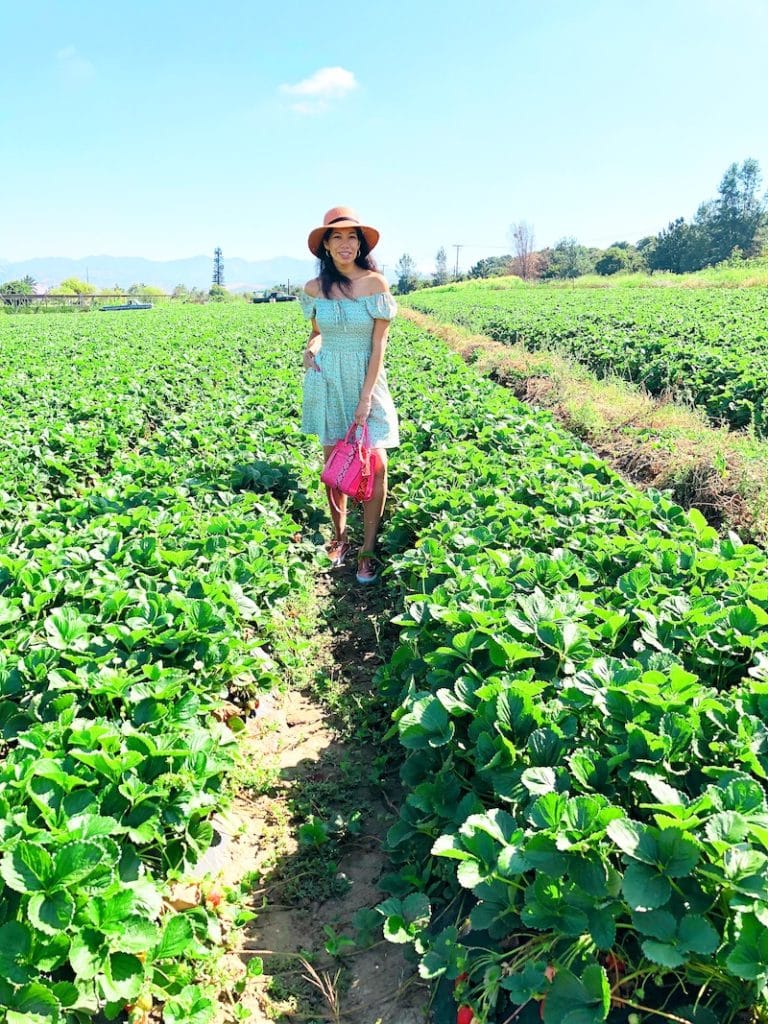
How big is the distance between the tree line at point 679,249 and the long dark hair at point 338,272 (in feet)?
191

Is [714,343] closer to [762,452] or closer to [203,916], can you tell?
[762,452]

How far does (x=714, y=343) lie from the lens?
11.4m

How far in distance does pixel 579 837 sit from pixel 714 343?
1141 cm

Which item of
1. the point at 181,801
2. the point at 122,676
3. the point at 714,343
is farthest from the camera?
the point at 714,343

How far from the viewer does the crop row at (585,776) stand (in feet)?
5.08

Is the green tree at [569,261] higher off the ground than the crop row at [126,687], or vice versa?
the green tree at [569,261]

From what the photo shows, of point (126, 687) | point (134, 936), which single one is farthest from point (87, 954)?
point (126, 687)

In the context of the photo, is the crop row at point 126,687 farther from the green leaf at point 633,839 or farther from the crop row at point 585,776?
the green leaf at point 633,839

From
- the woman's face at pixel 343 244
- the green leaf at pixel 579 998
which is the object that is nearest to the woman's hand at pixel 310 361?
the woman's face at pixel 343 244

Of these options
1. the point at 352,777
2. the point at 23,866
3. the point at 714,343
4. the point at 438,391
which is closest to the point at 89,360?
the point at 438,391

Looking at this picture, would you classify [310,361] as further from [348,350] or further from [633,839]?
[633,839]

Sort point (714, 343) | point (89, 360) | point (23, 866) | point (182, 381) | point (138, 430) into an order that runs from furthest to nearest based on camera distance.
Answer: point (89, 360)
point (714, 343)
point (182, 381)
point (138, 430)
point (23, 866)

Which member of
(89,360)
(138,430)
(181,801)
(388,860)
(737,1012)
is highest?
(89,360)

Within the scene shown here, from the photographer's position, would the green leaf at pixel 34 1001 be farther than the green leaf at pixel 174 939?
No
